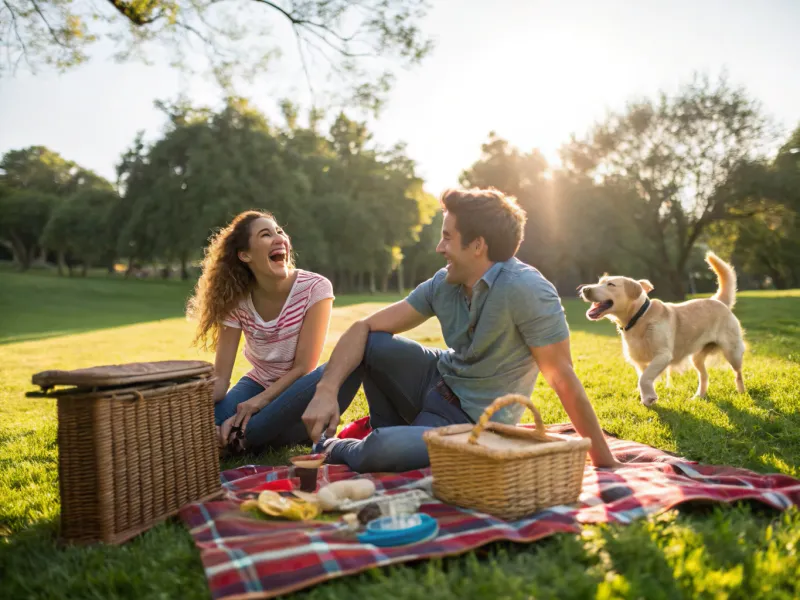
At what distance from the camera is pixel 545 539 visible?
262 cm

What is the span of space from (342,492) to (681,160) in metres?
25.6

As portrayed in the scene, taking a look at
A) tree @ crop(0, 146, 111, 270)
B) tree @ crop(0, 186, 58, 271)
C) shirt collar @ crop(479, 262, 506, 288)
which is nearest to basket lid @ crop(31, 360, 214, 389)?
shirt collar @ crop(479, 262, 506, 288)

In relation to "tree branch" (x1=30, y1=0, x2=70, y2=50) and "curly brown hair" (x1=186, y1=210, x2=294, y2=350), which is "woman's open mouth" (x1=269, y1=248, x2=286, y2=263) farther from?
"tree branch" (x1=30, y1=0, x2=70, y2=50)

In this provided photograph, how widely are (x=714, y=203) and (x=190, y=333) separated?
67.7 feet

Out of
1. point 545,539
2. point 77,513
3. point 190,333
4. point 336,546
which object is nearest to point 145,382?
point 77,513

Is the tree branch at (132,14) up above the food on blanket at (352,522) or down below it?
above

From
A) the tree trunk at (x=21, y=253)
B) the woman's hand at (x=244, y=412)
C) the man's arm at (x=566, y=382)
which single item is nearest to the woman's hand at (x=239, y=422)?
the woman's hand at (x=244, y=412)

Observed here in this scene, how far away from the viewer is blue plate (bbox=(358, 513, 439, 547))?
2484 mm

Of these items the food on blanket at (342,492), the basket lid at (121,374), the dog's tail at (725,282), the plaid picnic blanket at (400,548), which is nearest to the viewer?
the plaid picnic blanket at (400,548)

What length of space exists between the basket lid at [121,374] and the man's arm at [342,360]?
2.07 ft

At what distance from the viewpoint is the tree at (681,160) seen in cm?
2405

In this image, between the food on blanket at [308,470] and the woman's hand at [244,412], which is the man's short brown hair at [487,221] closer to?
the food on blanket at [308,470]

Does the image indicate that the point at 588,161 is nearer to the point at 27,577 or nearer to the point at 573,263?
the point at 573,263

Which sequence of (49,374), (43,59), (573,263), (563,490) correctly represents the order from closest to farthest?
(49,374) < (563,490) < (43,59) < (573,263)
